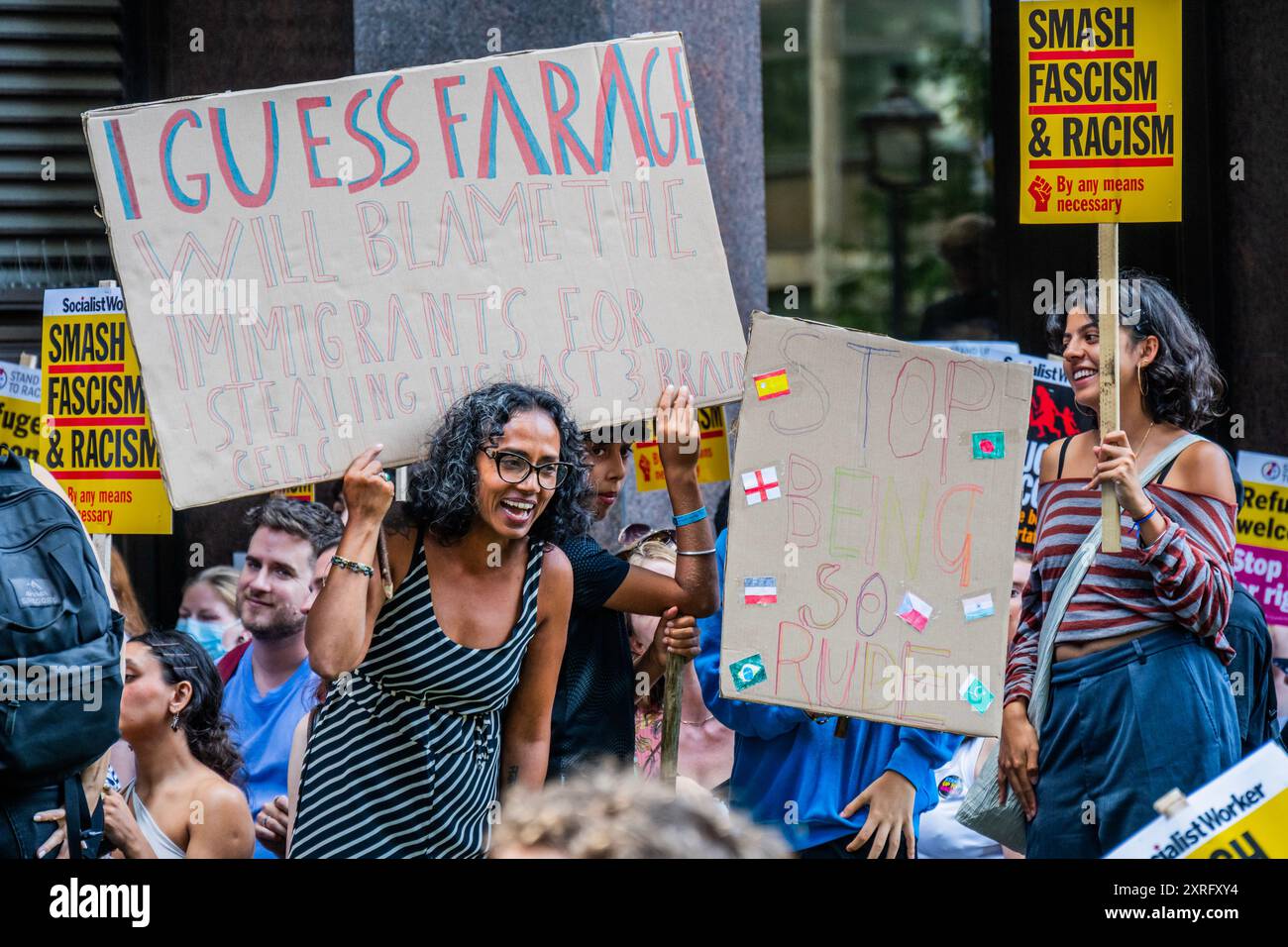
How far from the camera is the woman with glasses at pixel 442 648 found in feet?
12.2

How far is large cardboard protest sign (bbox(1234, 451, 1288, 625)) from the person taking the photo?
6.34 metres

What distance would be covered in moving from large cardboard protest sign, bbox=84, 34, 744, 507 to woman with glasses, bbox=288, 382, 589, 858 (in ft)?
0.65

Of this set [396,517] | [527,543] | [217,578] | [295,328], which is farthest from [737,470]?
[217,578]

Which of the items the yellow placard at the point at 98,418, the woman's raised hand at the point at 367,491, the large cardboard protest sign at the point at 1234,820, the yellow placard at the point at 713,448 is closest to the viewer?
the large cardboard protest sign at the point at 1234,820

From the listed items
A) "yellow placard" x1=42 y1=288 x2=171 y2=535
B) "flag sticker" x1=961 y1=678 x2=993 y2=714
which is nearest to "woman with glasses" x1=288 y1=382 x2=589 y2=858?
"flag sticker" x1=961 y1=678 x2=993 y2=714

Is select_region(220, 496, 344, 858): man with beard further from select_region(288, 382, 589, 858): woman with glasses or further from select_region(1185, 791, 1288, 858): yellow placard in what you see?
select_region(1185, 791, 1288, 858): yellow placard

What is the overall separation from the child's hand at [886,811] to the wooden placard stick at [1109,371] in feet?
2.33

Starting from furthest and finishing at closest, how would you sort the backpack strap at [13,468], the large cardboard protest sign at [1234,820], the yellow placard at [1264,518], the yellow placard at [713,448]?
the yellow placard at [1264,518] < the yellow placard at [713,448] < the backpack strap at [13,468] < the large cardboard protest sign at [1234,820]

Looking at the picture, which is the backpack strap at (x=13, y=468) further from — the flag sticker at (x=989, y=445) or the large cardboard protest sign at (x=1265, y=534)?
the large cardboard protest sign at (x=1265, y=534)

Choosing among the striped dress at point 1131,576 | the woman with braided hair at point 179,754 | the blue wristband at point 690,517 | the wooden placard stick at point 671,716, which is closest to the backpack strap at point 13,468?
the woman with braided hair at point 179,754

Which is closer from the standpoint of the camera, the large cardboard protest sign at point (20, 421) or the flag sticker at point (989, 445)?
the flag sticker at point (989, 445)

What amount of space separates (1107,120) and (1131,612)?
48.4 inches
